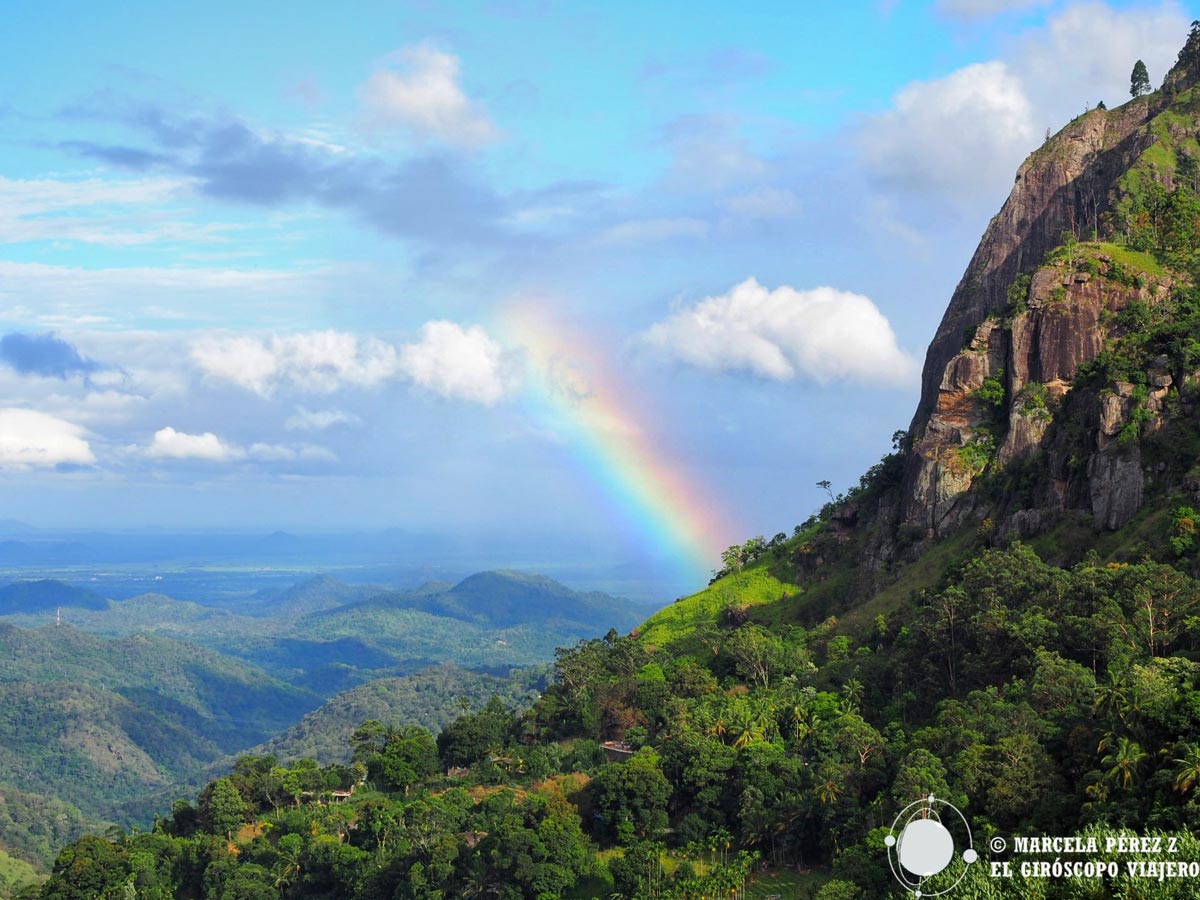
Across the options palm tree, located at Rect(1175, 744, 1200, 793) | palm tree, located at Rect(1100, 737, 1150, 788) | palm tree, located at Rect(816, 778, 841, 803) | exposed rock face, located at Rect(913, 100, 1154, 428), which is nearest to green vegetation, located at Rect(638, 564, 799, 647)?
exposed rock face, located at Rect(913, 100, 1154, 428)

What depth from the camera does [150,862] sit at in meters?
68.4

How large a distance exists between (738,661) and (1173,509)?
2797 cm

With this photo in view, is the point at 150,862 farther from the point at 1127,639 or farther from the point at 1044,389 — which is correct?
the point at 1044,389

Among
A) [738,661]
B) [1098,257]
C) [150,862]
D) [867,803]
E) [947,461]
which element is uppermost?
[1098,257]

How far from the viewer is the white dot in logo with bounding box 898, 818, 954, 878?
1570 inches

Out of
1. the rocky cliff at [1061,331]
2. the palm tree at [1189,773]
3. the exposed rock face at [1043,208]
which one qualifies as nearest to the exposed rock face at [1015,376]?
the rocky cliff at [1061,331]

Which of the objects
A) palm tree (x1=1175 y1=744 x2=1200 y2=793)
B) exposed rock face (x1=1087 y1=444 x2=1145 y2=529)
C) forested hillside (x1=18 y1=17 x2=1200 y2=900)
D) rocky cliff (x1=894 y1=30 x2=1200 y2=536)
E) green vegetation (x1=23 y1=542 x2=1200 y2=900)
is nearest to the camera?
palm tree (x1=1175 y1=744 x2=1200 y2=793)

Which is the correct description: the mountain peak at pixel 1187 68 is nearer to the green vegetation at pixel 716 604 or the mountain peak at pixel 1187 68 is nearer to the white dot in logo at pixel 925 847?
the green vegetation at pixel 716 604

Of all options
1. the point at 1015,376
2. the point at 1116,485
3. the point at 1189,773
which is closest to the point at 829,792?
the point at 1189,773

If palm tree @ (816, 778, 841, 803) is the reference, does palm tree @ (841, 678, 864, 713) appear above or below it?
above

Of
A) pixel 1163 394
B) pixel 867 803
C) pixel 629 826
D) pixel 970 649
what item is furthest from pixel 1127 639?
pixel 629 826

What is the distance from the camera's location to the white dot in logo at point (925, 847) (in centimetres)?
3988

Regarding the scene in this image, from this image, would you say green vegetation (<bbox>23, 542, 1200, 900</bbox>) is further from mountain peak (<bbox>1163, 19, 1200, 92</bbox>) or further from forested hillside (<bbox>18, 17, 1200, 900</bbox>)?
mountain peak (<bbox>1163, 19, 1200, 92</bbox>)

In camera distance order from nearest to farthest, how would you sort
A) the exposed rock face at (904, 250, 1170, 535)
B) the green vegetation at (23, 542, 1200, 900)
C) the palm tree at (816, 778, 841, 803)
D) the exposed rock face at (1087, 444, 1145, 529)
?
1. the green vegetation at (23, 542, 1200, 900)
2. the palm tree at (816, 778, 841, 803)
3. the exposed rock face at (1087, 444, 1145, 529)
4. the exposed rock face at (904, 250, 1170, 535)
